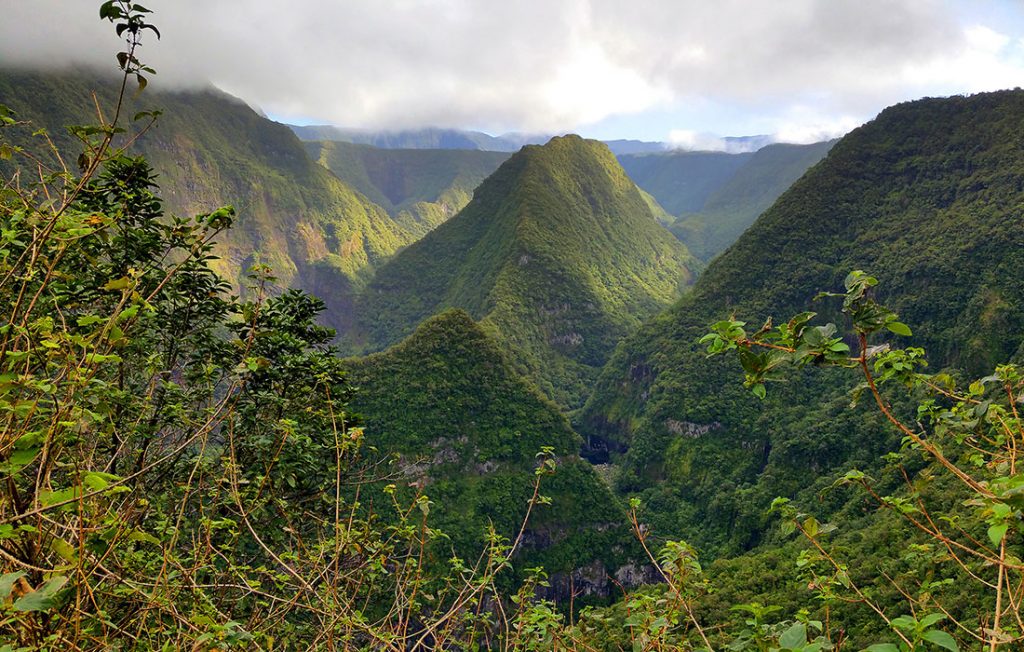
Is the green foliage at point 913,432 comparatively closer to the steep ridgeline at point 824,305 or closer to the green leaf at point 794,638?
the green leaf at point 794,638

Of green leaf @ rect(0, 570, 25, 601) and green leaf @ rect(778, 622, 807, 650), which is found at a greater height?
green leaf @ rect(0, 570, 25, 601)

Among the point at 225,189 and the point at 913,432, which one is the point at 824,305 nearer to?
the point at 913,432

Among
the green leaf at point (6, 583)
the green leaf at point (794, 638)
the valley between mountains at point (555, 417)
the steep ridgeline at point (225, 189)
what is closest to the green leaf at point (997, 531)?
the valley between mountains at point (555, 417)

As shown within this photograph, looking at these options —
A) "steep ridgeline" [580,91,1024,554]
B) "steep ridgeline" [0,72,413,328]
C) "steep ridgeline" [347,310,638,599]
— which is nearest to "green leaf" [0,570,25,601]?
"steep ridgeline" [347,310,638,599]

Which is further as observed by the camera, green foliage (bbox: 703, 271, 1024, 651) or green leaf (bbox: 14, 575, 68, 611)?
green foliage (bbox: 703, 271, 1024, 651)

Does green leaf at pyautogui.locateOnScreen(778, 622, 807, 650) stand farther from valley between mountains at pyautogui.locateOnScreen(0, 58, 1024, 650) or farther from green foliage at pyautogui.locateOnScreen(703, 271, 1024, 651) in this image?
green foliage at pyautogui.locateOnScreen(703, 271, 1024, 651)
